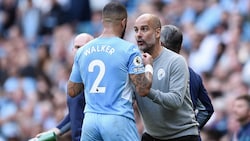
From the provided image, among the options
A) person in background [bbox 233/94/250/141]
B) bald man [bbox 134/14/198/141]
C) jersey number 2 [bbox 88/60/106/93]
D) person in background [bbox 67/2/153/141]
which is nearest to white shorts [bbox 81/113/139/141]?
person in background [bbox 67/2/153/141]

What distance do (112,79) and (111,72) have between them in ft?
0.22

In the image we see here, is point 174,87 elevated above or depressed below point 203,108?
above

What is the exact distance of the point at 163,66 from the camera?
34.6 ft

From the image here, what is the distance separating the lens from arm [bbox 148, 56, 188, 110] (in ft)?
33.6

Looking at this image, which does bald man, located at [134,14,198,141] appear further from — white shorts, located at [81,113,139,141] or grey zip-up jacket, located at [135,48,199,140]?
white shorts, located at [81,113,139,141]

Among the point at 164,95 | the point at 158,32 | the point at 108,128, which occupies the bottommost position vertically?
the point at 108,128

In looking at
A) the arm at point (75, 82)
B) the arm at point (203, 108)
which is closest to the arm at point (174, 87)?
the arm at point (75, 82)

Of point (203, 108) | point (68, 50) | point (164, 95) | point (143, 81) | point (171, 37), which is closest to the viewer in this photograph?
point (143, 81)

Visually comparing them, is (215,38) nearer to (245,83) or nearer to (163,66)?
(245,83)

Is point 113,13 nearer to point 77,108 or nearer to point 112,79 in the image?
point 112,79

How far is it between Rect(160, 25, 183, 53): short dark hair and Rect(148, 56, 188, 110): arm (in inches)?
24.5

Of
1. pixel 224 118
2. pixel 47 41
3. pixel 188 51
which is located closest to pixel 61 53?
pixel 47 41

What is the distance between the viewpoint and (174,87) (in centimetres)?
1041

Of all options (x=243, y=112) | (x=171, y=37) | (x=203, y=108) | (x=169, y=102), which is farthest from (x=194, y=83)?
(x=243, y=112)
